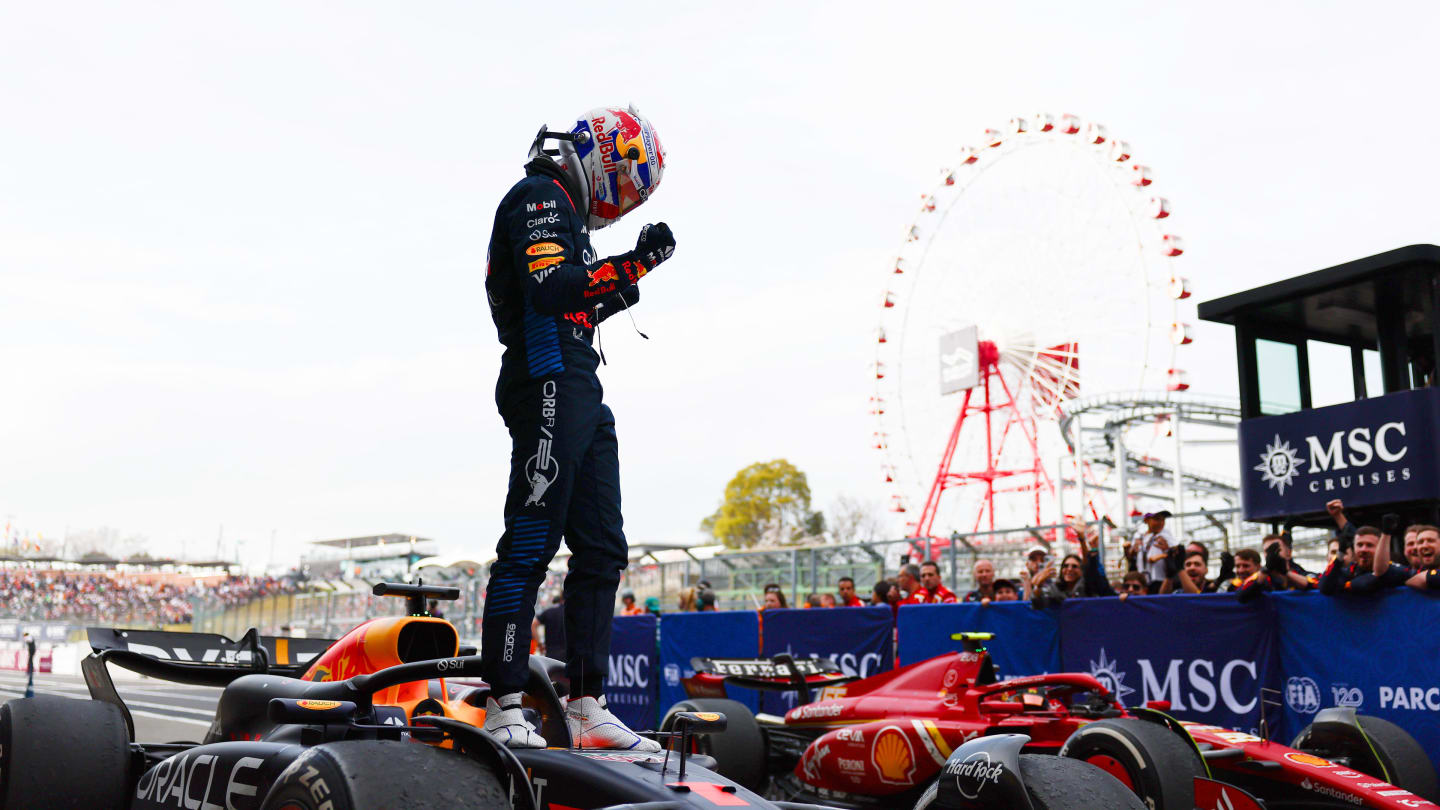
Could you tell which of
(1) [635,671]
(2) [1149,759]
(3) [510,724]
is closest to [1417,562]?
(2) [1149,759]

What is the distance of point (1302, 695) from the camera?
26.6ft

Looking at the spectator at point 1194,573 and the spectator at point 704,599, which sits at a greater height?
the spectator at point 1194,573

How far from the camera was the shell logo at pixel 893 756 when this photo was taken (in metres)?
7.55

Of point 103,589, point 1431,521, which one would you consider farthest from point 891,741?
point 103,589

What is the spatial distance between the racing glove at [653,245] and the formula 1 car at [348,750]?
4.08ft

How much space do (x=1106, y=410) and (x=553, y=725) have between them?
35.3 meters

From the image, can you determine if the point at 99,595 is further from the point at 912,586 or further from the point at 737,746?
the point at 737,746

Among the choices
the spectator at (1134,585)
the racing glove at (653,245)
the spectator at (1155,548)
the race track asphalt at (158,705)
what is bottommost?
the race track asphalt at (158,705)

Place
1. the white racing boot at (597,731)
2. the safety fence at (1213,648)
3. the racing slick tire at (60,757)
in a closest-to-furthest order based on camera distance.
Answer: the white racing boot at (597,731) → the racing slick tire at (60,757) → the safety fence at (1213,648)

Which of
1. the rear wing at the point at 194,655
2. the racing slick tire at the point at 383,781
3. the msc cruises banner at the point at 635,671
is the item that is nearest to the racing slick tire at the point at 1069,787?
the racing slick tire at the point at 383,781

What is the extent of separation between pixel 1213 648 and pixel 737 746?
3.30 metres

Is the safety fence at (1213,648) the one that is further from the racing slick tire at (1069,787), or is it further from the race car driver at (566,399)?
the race car driver at (566,399)

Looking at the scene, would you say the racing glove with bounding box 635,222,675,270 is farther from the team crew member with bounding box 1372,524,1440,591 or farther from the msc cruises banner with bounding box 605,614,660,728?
the msc cruises banner with bounding box 605,614,660,728

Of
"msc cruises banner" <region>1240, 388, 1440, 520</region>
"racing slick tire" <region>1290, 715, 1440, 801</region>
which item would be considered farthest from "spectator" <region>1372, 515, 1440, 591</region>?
"msc cruises banner" <region>1240, 388, 1440, 520</region>
